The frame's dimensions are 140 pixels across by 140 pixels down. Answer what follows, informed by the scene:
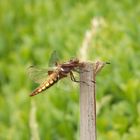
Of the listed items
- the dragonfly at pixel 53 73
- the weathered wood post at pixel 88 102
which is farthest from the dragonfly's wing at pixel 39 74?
the weathered wood post at pixel 88 102

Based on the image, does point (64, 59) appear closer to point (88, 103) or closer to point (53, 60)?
point (53, 60)

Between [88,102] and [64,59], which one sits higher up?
[64,59]

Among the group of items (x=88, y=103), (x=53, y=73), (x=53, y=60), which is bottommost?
(x=88, y=103)

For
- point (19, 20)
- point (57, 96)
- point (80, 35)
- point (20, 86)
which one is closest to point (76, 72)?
point (57, 96)

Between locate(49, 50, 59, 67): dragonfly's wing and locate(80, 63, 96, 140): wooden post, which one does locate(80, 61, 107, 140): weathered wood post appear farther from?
locate(49, 50, 59, 67): dragonfly's wing

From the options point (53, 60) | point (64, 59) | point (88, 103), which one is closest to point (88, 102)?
point (88, 103)

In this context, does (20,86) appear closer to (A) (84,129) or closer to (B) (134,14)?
(B) (134,14)

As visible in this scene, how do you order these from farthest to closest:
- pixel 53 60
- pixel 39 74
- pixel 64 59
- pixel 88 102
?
pixel 64 59, pixel 53 60, pixel 39 74, pixel 88 102

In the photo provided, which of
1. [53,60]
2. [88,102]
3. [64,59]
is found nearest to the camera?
[88,102]
